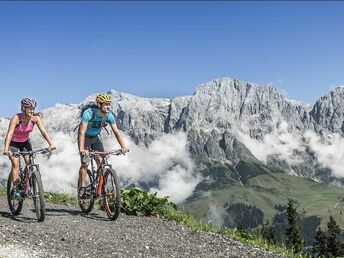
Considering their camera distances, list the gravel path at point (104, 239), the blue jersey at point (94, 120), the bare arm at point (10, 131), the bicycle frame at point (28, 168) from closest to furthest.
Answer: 1. the gravel path at point (104, 239)
2. the bare arm at point (10, 131)
3. the bicycle frame at point (28, 168)
4. the blue jersey at point (94, 120)

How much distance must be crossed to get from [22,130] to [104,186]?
3355 millimetres

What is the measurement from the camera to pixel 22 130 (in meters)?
15.7

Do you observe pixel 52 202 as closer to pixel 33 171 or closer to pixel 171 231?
pixel 33 171

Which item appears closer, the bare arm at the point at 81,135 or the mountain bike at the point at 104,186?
the mountain bike at the point at 104,186

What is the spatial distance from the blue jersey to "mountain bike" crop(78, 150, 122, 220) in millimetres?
747

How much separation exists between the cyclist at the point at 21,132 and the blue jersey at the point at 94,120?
1430mm

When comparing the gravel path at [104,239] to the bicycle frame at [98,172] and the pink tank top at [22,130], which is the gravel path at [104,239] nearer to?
the bicycle frame at [98,172]

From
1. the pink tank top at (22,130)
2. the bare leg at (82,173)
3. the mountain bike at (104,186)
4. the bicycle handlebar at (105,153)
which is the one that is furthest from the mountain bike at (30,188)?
the mountain bike at (104,186)

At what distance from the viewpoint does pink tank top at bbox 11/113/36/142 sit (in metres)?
15.5

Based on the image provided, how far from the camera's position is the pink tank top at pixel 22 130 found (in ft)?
51.0

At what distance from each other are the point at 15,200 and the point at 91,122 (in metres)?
3.84

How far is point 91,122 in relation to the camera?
16219mm

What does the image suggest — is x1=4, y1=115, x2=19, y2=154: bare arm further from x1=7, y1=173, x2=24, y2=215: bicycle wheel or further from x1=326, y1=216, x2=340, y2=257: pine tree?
x1=326, y1=216, x2=340, y2=257: pine tree

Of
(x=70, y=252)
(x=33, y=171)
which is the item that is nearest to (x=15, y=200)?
(x=33, y=171)
